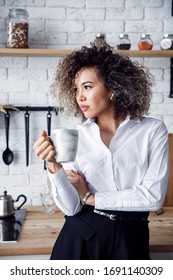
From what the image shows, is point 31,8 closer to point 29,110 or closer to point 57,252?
point 29,110

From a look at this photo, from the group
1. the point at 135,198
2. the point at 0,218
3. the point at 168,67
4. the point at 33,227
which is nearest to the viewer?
the point at 135,198

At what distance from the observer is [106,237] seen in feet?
3.39

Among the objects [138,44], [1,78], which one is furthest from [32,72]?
[138,44]

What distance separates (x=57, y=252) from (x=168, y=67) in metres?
1.06

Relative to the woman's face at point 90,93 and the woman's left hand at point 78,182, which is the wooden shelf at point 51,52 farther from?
the woman's left hand at point 78,182

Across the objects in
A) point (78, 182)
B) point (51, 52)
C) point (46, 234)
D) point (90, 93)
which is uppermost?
point (51, 52)

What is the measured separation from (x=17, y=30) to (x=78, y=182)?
853mm

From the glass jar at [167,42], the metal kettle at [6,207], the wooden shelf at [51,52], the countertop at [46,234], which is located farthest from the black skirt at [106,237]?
the glass jar at [167,42]

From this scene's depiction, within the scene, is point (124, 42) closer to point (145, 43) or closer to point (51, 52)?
point (145, 43)

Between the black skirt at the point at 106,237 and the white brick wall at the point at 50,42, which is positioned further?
the white brick wall at the point at 50,42

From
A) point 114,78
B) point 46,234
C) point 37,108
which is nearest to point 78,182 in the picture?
point 114,78

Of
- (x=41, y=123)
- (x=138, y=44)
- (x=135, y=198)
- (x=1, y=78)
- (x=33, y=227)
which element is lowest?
(x=33, y=227)

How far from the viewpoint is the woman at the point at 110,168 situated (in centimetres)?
102
